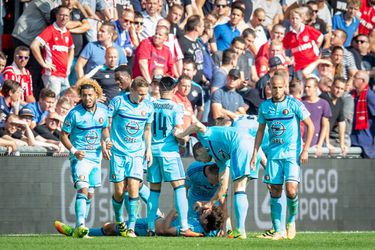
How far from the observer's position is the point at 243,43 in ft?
68.9

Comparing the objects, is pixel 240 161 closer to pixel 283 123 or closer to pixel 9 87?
pixel 283 123

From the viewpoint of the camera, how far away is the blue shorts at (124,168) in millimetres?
16000

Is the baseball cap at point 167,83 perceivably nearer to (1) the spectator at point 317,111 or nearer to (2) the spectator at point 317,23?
(1) the spectator at point 317,111

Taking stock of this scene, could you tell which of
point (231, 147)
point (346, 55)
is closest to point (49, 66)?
point (231, 147)

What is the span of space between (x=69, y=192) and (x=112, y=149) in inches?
87.3

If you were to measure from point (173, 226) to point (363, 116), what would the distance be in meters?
6.48

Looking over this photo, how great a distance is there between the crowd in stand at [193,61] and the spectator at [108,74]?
0.6 inches

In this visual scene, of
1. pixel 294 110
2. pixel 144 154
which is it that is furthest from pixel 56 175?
pixel 294 110

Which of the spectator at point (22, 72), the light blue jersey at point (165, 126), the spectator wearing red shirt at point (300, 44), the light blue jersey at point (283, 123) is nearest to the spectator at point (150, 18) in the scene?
the spectator at point (22, 72)

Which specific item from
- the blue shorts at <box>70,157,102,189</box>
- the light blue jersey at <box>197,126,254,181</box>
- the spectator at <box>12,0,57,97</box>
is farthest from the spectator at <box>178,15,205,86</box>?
the light blue jersey at <box>197,126,254,181</box>

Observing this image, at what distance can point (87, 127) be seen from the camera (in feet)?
52.2

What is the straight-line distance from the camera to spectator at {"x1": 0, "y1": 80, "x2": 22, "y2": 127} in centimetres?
1798

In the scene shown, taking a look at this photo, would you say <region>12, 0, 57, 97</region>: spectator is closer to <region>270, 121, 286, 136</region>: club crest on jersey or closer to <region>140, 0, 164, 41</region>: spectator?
<region>140, 0, 164, 41</region>: spectator

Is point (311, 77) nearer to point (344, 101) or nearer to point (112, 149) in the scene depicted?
point (344, 101)
